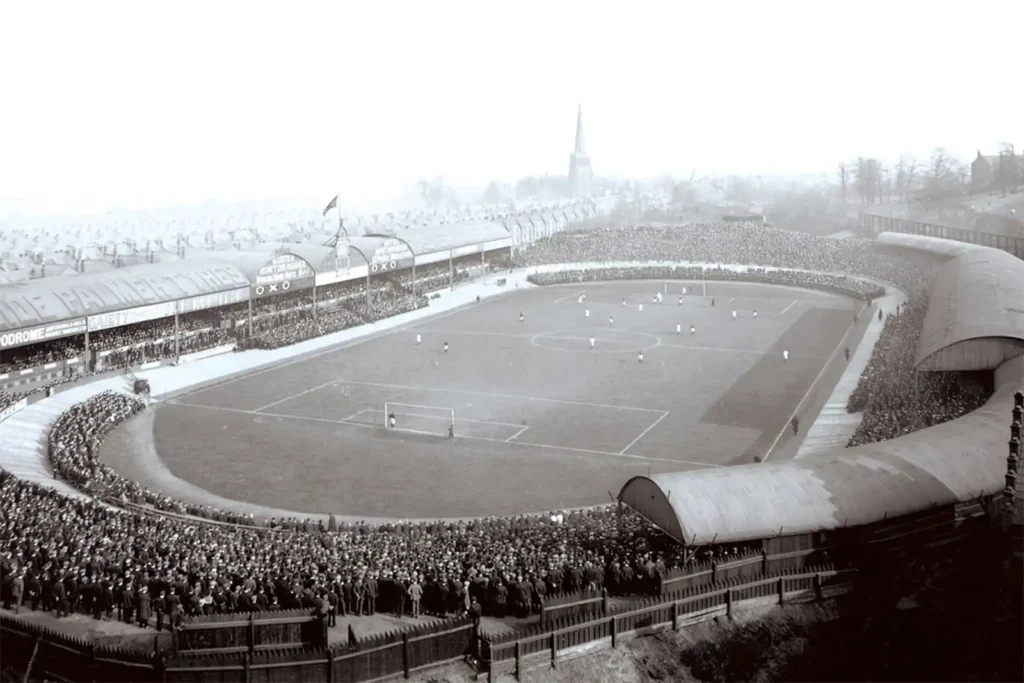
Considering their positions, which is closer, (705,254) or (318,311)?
(318,311)

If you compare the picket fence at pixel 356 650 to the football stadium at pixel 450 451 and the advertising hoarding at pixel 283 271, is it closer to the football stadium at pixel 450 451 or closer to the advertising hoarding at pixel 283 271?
the football stadium at pixel 450 451

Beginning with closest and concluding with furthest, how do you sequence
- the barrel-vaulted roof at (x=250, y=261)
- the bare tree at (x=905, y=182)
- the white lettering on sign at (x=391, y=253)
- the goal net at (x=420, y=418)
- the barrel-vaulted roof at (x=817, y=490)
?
the barrel-vaulted roof at (x=817, y=490), the goal net at (x=420, y=418), the barrel-vaulted roof at (x=250, y=261), the white lettering on sign at (x=391, y=253), the bare tree at (x=905, y=182)

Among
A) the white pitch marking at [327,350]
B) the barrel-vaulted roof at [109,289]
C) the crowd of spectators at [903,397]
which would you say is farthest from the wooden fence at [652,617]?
the barrel-vaulted roof at [109,289]

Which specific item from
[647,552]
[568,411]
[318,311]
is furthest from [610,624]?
[318,311]

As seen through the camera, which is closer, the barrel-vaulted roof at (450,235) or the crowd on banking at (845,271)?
the crowd on banking at (845,271)

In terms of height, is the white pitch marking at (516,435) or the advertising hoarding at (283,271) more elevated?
the advertising hoarding at (283,271)

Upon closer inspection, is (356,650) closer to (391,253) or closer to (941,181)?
(391,253)

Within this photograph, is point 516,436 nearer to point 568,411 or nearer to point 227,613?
point 568,411
